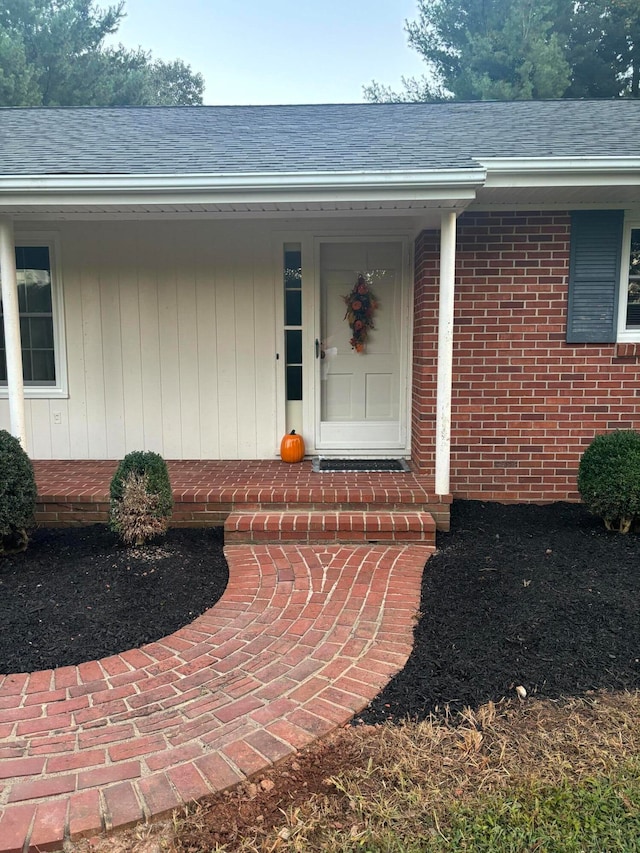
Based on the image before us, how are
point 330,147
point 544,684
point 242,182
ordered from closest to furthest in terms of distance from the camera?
point 544,684, point 242,182, point 330,147

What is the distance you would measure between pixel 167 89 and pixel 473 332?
1125 inches

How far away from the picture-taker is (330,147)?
5.10 meters

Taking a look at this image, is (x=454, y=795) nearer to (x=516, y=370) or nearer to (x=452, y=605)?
(x=452, y=605)

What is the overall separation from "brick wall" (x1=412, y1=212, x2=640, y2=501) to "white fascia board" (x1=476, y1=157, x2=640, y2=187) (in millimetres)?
539

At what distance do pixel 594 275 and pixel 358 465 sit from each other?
2725mm

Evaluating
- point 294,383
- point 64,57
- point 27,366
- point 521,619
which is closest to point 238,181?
point 294,383

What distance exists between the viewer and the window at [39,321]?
239 inches

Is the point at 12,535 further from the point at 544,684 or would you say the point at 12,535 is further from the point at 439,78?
the point at 439,78

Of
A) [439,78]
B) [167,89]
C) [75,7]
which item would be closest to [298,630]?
[439,78]

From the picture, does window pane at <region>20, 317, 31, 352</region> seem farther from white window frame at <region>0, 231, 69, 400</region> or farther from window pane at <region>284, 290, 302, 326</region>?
window pane at <region>284, 290, 302, 326</region>

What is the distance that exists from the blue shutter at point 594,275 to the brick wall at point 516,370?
8cm

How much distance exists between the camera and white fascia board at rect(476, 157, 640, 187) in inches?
177

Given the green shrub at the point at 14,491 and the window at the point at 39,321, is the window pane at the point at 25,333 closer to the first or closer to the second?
the window at the point at 39,321

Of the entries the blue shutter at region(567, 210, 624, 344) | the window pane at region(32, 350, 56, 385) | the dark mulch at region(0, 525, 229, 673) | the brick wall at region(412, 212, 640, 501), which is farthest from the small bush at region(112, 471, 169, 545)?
the blue shutter at region(567, 210, 624, 344)
